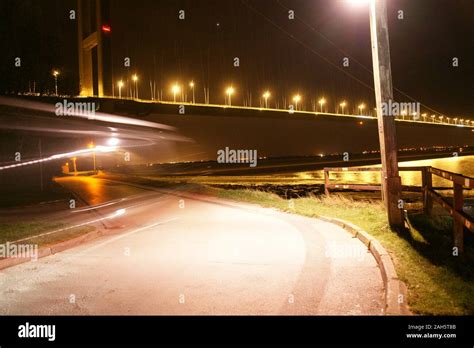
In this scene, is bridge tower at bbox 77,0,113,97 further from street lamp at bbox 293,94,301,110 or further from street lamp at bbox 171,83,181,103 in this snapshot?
street lamp at bbox 293,94,301,110

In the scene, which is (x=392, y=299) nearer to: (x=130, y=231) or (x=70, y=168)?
(x=130, y=231)

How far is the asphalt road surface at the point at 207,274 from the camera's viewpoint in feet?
14.9

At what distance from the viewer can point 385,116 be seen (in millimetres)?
7621

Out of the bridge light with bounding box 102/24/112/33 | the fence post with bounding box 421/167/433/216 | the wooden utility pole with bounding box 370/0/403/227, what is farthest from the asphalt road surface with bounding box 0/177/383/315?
the bridge light with bounding box 102/24/112/33

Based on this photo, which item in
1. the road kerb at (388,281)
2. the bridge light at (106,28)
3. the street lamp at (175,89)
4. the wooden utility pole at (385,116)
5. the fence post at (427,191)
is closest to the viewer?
the road kerb at (388,281)

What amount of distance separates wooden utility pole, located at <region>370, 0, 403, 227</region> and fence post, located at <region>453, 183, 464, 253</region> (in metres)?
1.12

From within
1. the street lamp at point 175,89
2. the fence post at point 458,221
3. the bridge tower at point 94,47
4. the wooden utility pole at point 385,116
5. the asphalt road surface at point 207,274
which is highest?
the bridge tower at point 94,47

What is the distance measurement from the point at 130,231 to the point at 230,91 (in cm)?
4840

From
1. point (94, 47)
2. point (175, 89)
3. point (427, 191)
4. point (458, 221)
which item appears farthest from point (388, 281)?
point (94, 47)

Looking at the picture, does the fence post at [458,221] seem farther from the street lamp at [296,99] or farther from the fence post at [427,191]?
the street lamp at [296,99]

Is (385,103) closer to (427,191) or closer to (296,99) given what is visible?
(427,191)

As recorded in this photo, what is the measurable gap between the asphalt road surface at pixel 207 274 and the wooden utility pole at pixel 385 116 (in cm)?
104

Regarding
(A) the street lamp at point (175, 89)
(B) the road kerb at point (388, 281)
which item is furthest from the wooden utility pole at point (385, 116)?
(A) the street lamp at point (175, 89)
